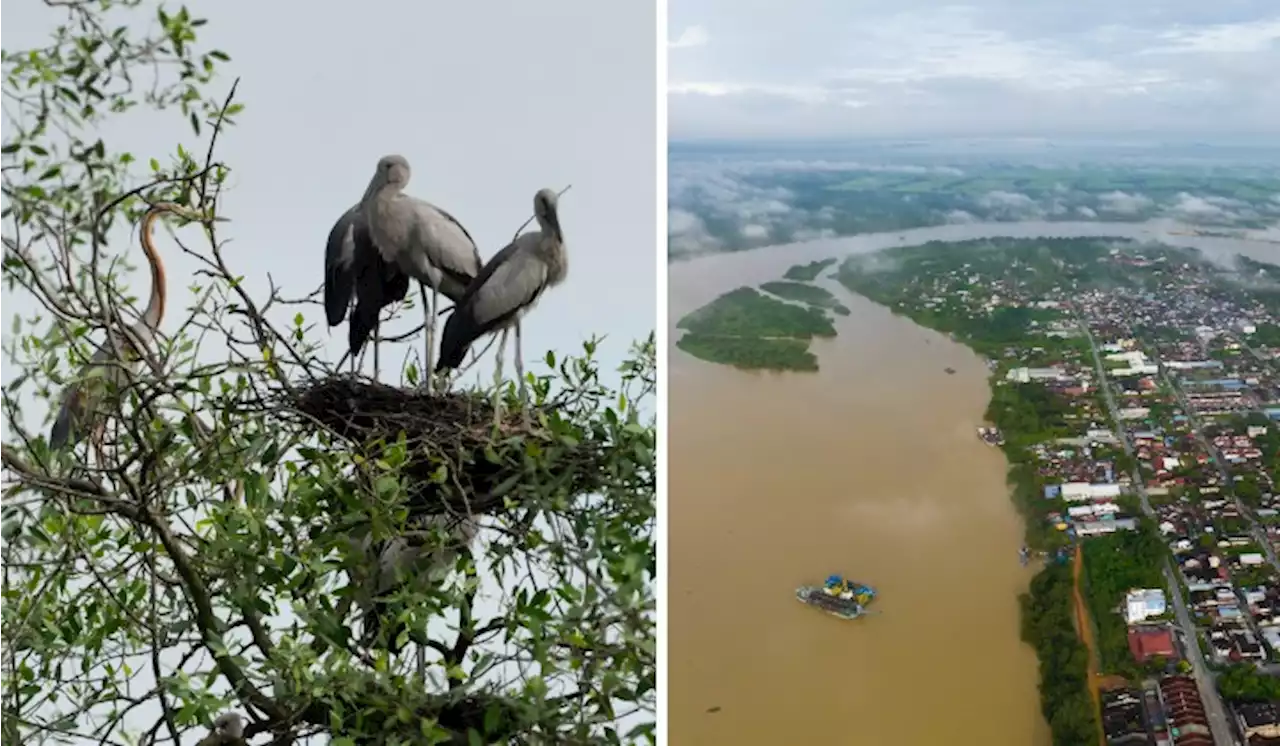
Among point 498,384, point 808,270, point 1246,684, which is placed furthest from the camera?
point 808,270

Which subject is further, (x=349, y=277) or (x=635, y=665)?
(x=349, y=277)

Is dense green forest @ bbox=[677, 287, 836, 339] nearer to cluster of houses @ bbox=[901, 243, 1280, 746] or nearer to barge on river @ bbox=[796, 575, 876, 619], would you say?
cluster of houses @ bbox=[901, 243, 1280, 746]

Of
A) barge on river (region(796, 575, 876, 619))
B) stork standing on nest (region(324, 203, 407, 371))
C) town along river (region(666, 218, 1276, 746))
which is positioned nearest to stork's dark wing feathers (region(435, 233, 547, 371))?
stork standing on nest (region(324, 203, 407, 371))

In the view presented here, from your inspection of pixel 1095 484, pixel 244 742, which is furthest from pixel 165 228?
pixel 1095 484

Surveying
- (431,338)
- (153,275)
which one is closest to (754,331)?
(431,338)

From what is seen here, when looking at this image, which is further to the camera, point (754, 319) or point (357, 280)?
point (754, 319)

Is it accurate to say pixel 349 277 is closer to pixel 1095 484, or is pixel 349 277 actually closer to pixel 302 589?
pixel 302 589

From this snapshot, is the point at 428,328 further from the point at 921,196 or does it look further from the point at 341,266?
the point at 921,196
